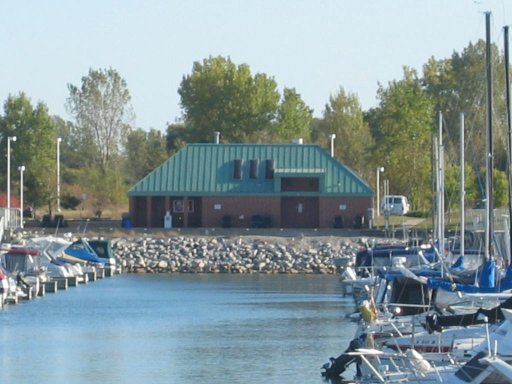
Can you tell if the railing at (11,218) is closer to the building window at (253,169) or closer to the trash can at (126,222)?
the trash can at (126,222)

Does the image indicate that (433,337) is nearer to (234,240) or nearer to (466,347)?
(466,347)

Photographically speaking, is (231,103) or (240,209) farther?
(231,103)

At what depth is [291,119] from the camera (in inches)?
5027

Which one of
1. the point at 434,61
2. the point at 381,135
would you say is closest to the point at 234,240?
the point at 381,135

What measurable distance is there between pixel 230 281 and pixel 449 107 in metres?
50.8

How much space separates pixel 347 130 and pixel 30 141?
26.4 meters

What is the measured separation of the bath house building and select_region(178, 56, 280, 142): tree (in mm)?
32611

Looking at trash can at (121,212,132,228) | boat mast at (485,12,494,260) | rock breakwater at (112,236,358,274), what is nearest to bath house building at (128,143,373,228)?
trash can at (121,212,132,228)

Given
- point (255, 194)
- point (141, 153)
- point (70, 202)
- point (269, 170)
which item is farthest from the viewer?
point (141, 153)

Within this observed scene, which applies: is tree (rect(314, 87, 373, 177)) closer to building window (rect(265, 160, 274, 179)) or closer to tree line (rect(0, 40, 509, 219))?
tree line (rect(0, 40, 509, 219))

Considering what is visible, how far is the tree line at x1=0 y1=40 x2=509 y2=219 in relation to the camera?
10225 centimetres

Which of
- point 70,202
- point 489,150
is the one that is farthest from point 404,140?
point 489,150

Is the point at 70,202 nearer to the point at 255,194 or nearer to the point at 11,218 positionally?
the point at 11,218

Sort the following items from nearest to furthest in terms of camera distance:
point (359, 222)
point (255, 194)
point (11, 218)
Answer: point (11, 218) < point (359, 222) < point (255, 194)
